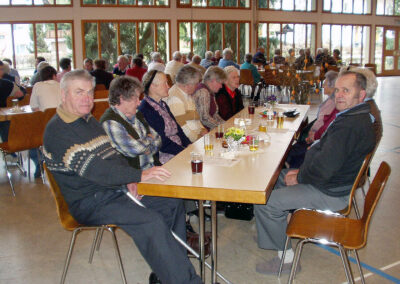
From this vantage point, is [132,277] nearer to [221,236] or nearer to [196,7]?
[221,236]

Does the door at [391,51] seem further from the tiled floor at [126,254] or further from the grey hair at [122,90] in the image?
the grey hair at [122,90]

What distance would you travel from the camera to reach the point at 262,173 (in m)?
2.51

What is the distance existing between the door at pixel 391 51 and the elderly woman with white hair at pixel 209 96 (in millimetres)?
18902

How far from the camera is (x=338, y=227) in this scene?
2.56m

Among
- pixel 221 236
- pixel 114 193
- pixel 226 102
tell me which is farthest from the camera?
pixel 226 102

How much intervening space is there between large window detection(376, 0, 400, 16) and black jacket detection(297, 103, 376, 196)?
2065cm

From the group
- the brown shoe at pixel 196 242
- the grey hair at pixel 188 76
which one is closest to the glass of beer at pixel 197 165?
the brown shoe at pixel 196 242

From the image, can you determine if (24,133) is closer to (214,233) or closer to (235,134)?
(235,134)

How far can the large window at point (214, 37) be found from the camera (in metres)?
16.2

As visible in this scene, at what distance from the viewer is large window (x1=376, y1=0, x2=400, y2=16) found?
20953mm

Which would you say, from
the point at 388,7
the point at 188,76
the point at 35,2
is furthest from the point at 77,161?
the point at 388,7

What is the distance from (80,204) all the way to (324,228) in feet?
4.79

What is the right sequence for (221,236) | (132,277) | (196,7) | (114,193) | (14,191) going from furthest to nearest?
1. (196,7)
2. (14,191)
3. (221,236)
4. (132,277)
5. (114,193)

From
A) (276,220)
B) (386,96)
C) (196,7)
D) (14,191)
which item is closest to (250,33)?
(196,7)
